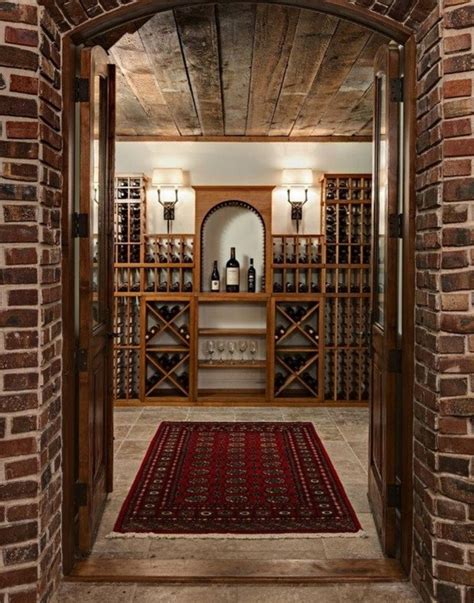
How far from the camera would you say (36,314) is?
2.11 metres

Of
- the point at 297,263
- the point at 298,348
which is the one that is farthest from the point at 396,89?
the point at 298,348

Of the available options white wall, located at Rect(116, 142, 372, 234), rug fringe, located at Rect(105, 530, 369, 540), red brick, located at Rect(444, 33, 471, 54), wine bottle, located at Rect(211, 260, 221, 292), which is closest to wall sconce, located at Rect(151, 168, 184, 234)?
white wall, located at Rect(116, 142, 372, 234)

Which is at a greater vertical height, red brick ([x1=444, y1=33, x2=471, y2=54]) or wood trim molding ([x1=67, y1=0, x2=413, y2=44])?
wood trim molding ([x1=67, y1=0, x2=413, y2=44])

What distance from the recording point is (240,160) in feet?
19.5

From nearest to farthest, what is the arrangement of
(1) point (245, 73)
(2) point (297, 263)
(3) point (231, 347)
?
1. (1) point (245, 73)
2. (2) point (297, 263)
3. (3) point (231, 347)

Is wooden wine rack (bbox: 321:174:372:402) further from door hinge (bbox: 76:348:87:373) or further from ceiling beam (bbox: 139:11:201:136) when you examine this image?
door hinge (bbox: 76:348:87:373)

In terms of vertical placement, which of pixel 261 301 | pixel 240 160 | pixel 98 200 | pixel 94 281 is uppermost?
pixel 240 160

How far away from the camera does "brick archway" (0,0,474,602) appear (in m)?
2.07

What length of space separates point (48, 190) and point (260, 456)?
8.61ft

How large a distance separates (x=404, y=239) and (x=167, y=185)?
12.0ft

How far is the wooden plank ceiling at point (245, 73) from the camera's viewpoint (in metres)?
3.12

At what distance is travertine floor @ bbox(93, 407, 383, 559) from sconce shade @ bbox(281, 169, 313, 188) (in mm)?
2183

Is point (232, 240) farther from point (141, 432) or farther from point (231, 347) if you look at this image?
point (141, 432)

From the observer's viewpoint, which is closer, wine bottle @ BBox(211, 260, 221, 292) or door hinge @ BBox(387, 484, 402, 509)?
door hinge @ BBox(387, 484, 402, 509)
